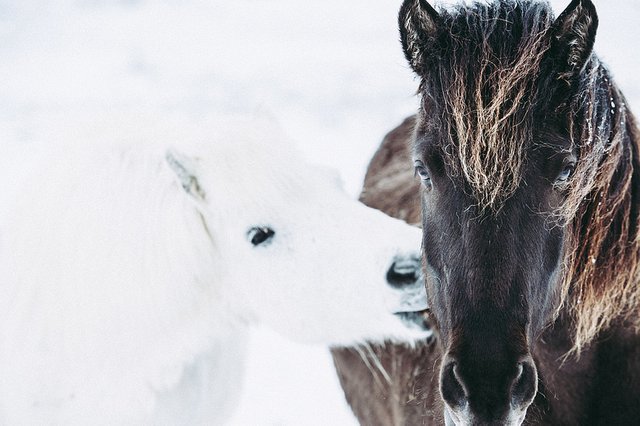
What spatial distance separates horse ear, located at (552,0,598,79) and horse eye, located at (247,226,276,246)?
120cm

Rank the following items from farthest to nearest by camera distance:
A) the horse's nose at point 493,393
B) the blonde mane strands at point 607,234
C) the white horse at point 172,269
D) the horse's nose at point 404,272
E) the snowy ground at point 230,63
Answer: the snowy ground at point 230,63 < the horse's nose at point 404,272 < the white horse at point 172,269 < the blonde mane strands at point 607,234 < the horse's nose at point 493,393

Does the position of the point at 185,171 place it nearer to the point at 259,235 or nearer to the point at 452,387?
the point at 259,235

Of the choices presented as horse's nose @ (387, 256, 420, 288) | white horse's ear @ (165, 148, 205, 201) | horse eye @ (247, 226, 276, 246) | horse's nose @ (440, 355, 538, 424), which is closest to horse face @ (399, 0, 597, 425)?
horse's nose @ (440, 355, 538, 424)

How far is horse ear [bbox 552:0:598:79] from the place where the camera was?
138 centimetres

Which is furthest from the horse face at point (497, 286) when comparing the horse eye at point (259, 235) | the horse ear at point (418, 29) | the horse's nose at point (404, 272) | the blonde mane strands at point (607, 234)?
the horse eye at point (259, 235)

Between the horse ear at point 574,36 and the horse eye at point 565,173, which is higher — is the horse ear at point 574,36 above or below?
above

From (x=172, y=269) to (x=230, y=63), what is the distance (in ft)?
18.8

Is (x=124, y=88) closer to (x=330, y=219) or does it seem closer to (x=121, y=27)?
(x=121, y=27)

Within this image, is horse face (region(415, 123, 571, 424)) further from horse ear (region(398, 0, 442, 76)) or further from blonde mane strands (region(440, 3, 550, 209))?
horse ear (region(398, 0, 442, 76))

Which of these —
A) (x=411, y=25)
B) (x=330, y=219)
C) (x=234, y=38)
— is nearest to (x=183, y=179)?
(x=330, y=219)

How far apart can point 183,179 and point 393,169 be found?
51.3 inches

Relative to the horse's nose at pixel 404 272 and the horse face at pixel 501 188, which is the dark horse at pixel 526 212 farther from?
the horse's nose at pixel 404 272

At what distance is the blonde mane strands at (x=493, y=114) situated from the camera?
134 cm

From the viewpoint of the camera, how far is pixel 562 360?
163 centimetres
